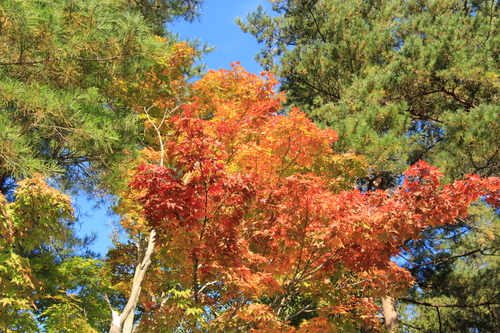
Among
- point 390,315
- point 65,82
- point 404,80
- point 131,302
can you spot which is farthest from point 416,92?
point 131,302

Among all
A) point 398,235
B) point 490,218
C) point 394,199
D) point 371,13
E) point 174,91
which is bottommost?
point 398,235

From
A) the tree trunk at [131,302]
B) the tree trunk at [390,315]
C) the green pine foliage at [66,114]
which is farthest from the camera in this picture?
the tree trunk at [390,315]

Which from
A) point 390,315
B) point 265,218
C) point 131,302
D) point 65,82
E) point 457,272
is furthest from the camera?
point 457,272

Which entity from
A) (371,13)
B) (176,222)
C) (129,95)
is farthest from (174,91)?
(371,13)

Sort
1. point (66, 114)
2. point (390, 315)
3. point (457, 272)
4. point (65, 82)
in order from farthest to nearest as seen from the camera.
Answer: point (457, 272) → point (390, 315) → point (65, 82) → point (66, 114)

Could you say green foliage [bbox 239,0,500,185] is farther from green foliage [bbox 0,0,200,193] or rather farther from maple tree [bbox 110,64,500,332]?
green foliage [bbox 0,0,200,193]

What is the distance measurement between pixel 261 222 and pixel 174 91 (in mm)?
4818

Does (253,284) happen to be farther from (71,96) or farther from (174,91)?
(174,91)

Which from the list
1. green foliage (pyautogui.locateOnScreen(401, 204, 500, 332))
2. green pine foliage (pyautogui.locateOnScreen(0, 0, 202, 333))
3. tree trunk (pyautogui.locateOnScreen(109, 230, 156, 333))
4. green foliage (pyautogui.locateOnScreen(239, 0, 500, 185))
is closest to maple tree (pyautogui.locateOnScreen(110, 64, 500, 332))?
tree trunk (pyautogui.locateOnScreen(109, 230, 156, 333))

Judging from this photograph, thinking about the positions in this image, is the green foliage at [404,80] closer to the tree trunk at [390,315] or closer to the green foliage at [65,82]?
the tree trunk at [390,315]

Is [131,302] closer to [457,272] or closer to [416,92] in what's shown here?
[416,92]

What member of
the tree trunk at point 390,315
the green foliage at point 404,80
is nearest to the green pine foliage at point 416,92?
the green foliage at point 404,80

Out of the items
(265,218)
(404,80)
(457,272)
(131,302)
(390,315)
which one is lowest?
(131,302)

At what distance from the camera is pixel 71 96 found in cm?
698
